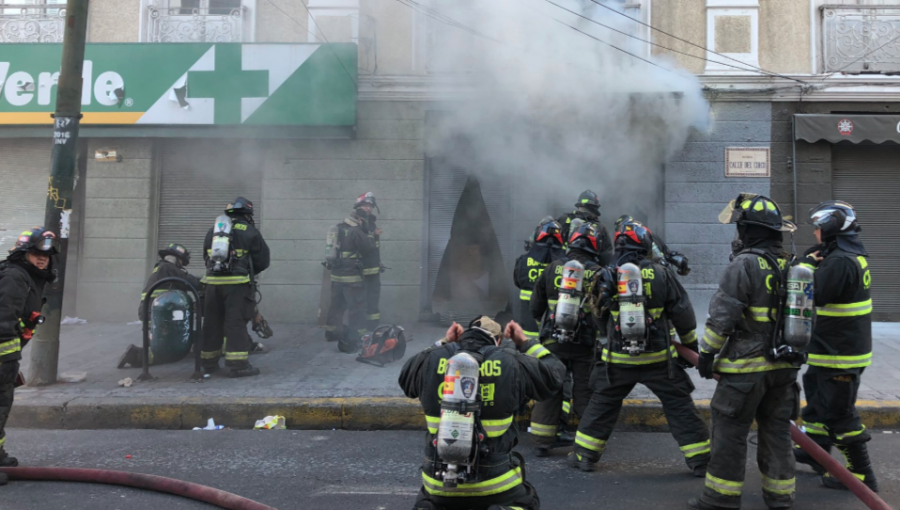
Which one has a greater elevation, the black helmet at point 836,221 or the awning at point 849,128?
the awning at point 849,128

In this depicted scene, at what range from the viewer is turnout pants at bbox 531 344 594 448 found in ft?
14.1

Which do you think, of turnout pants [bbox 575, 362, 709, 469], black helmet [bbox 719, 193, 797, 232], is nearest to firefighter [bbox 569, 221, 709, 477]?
turnout pants [bbox 575, 362, 709, 469]

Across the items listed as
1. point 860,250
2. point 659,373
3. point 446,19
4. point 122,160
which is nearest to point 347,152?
point 446,19

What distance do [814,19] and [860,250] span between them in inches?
251

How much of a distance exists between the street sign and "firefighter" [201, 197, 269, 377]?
261 centimetres

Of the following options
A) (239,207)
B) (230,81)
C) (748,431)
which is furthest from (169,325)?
(748,431)

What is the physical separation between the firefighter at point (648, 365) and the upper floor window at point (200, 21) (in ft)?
23.3

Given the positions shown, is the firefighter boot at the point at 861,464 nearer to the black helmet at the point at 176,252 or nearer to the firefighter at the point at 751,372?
the firefighter at the point at 751,372

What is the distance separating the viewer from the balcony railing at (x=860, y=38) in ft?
27.3

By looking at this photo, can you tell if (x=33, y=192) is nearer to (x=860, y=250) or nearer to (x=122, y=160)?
(x=122, y=160)

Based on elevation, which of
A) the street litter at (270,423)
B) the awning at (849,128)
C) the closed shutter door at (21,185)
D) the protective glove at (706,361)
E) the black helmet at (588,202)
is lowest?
the street litter at (270,423)

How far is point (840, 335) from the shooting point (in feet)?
11.8

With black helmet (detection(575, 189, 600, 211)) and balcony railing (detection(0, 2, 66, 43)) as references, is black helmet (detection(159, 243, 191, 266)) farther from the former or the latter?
balcony railing (detection(0, 2, 66, 43))

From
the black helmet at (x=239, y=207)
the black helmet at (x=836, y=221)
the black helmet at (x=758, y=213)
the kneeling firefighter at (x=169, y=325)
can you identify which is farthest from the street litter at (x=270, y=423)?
the black helmet at (x=836, y=221)
